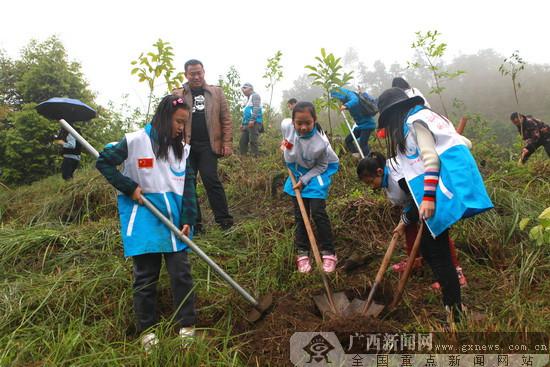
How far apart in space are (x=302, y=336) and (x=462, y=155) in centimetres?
128

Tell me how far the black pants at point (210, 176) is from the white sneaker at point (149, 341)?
1.78 meters

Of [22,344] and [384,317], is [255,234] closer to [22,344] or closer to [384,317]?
[384,317]

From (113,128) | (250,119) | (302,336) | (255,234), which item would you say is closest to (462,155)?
(302,336)

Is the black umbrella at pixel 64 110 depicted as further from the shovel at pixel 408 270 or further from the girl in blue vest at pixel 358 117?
the girl in blue vest at pixel 358 117

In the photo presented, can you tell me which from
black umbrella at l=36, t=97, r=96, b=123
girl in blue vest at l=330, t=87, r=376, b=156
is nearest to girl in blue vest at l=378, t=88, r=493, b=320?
black umbrella at l=36, t=97, r=96, b=123

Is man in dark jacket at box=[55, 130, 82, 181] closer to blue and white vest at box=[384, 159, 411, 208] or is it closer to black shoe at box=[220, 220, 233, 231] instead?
black shoe at box=[220, 220, 233, 231]

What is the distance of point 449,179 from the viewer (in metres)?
1.93

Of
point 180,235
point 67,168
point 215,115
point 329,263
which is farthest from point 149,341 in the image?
point 67,168

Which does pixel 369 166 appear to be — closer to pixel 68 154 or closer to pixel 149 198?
pixel 149 198

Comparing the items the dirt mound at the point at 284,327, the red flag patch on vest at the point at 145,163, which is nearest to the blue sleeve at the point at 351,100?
the dirt mound at the point at 284,327

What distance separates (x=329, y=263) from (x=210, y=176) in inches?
58.1

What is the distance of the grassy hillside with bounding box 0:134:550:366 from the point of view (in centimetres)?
193

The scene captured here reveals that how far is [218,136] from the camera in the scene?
382 centimetres

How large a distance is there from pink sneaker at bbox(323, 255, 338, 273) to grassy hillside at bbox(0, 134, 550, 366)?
0.43 ft
